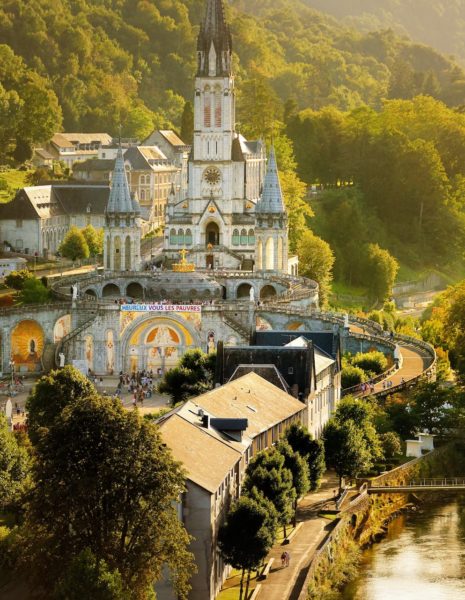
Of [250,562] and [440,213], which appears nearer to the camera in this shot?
[250,562]

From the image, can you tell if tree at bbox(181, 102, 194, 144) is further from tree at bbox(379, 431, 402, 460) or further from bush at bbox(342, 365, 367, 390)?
tree at bbox(379, 431, 402, 460)

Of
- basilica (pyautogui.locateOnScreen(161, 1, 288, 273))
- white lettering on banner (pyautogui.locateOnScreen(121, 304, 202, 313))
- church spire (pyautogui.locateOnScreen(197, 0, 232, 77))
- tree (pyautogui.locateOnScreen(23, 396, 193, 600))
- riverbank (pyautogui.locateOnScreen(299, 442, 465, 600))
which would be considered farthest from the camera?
church spire (pyautogui.locateOnScreen(197, 0, 232, 77))

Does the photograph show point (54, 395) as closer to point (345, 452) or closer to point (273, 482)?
point (345, 452)

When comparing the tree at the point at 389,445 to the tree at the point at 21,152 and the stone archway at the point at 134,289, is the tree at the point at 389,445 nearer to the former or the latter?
the stone archway at the point at 134,289

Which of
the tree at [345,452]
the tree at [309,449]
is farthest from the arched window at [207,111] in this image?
the tree at [309,449]

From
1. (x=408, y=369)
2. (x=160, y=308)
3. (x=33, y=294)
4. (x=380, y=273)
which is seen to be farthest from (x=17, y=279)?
(x=380, y=273)

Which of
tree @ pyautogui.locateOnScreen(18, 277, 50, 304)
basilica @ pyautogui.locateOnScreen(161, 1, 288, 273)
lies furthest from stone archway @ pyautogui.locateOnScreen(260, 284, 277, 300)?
tree @ pyautogui.locateOnScreen(18, 277, 50, 304)

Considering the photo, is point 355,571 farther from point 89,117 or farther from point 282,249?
point 89,117

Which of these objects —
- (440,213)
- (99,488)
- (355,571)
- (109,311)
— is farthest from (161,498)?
(440,213)
